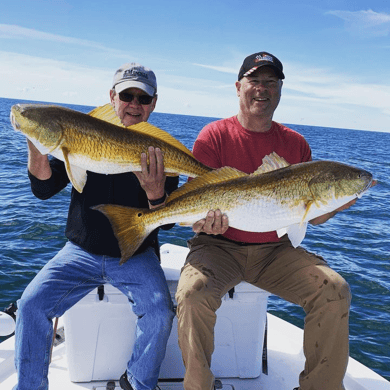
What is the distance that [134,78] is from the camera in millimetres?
3947

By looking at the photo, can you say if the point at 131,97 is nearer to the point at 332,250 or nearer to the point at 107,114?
the point at 107,114

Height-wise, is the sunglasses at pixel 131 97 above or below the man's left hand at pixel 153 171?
above

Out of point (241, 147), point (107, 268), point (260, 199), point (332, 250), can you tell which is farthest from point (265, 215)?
point (332, 250)

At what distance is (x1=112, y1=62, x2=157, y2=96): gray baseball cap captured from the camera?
12.9 ft

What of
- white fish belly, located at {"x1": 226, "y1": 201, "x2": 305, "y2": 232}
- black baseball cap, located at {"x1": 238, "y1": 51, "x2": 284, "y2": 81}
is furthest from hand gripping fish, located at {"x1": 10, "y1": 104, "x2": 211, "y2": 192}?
black baseball cap, located at {"x1": 238, "y1": 51, "x2": 284, "y2": 81}

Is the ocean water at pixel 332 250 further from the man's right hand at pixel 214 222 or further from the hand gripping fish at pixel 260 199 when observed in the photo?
the man's right hand at pixel 214 222

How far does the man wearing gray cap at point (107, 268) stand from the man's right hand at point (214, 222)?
0.42 metres

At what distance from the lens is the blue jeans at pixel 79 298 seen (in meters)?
3.34

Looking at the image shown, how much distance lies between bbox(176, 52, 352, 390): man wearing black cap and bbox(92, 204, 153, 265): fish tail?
497mm

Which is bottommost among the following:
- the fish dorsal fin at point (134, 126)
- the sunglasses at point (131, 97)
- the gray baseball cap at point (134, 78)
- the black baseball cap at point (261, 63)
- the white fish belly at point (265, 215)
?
the white fish belly at point (265, 215)

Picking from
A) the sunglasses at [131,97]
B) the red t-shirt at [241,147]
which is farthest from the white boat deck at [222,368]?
the sunglasses at [131,97]

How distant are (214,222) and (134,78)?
1.55 m

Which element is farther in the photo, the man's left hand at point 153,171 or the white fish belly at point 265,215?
the white fish belly at point 265,215

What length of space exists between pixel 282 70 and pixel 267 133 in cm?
66
